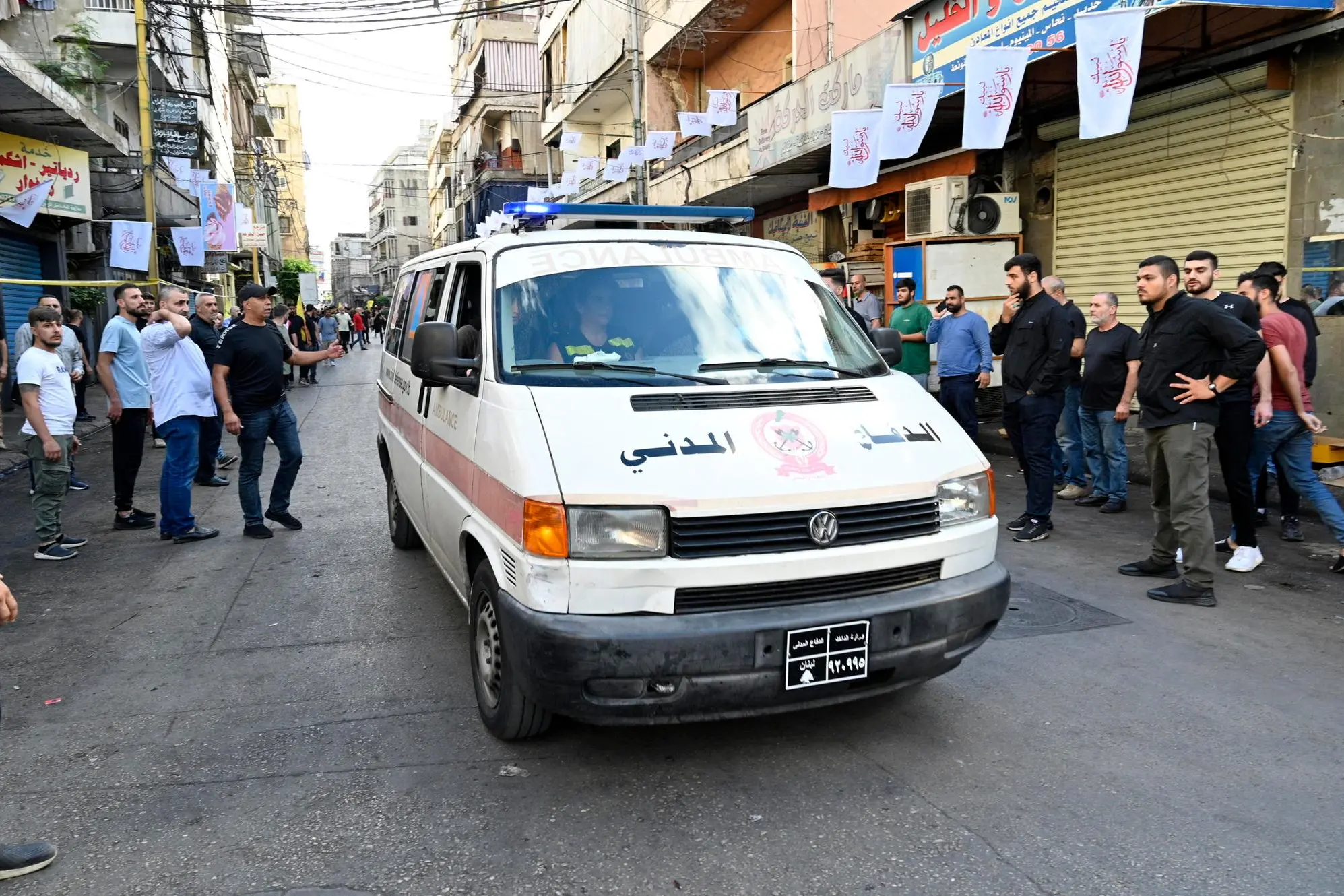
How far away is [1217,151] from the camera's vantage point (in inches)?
409

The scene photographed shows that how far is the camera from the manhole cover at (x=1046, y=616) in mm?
5137

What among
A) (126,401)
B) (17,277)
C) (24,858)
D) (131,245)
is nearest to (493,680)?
(24,858)

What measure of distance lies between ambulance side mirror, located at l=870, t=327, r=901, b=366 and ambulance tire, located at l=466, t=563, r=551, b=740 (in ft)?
7.47

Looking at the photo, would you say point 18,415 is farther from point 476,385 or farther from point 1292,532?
point 1292,532

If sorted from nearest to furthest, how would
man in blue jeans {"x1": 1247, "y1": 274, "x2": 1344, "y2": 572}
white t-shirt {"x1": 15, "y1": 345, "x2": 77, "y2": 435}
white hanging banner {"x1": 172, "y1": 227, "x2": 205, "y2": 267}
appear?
man in blue jeans {"x1": 1247, "y1": 274, "x2": 1344, "y2": 572}
white t-shirt {"x1": 15, "y1": 345, "x2": 77, "y2": 435}
white hanging banner {"x1": 172, "y1": 227, "x2": 205, "y2": 267}

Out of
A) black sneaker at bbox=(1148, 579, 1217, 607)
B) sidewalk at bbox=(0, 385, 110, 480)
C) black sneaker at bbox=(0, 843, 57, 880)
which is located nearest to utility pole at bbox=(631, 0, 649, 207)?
sidewalk at bbox=(0, 385, 110, 480)

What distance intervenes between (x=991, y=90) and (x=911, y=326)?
2487mm

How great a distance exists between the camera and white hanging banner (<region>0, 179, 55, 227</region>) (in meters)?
14.4

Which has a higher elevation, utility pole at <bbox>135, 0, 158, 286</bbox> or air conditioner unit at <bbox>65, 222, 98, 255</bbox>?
utility pole at <bbox>135, 0, 158, 286</bbox>

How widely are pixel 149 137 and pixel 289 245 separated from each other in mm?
65957

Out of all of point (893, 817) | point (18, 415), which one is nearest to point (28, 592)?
point (893, 817)

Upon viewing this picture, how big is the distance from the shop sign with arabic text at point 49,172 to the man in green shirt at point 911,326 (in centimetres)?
1385

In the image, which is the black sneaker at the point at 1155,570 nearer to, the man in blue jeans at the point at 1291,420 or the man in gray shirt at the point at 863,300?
the man in blue jeans at the point at 1291,420

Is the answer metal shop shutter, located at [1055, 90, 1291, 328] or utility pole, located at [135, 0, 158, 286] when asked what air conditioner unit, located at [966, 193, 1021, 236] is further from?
utility pole, located at [135, 0, 158, 286]
